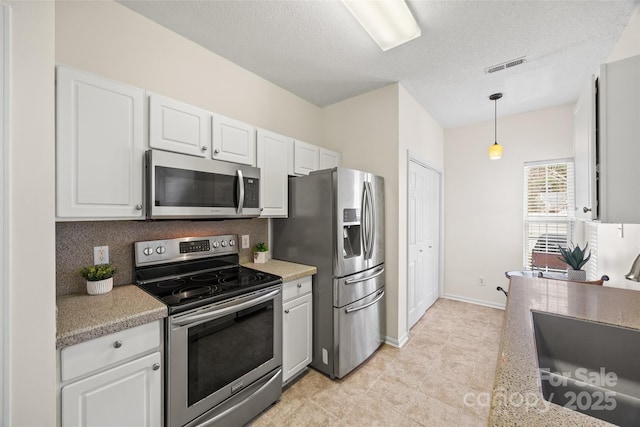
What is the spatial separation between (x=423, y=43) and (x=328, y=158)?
4.51 feet

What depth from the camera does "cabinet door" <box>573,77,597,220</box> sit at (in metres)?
1.13

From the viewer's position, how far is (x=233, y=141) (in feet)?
6.81

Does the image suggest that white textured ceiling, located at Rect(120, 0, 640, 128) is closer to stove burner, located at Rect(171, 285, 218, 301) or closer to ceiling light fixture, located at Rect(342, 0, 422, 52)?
ceiling light fixture, located at Rect(342, 0, 422, 52)

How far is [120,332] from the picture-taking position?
125cm

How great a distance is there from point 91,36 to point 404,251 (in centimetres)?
307

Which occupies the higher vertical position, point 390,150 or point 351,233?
point 390,150

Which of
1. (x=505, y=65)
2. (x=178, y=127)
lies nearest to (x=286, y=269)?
(x=178, y=127)

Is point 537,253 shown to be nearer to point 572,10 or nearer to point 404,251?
point 404,251

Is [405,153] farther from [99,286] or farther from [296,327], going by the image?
[99,286]

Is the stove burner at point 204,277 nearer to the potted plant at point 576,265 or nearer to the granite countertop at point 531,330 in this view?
the granite countertop at point 531,330

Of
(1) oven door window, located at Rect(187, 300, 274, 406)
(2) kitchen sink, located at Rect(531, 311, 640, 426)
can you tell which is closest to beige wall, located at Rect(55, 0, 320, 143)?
(1) oven door window, located at Rect(187, 300, 274, 406)

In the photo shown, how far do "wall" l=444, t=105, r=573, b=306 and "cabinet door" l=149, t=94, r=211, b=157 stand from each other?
11.4 feet

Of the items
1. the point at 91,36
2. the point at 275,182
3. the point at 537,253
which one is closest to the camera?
the point at 91,36

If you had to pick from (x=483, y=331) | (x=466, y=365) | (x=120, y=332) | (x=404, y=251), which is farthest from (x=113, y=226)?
(x=483, y=331)
